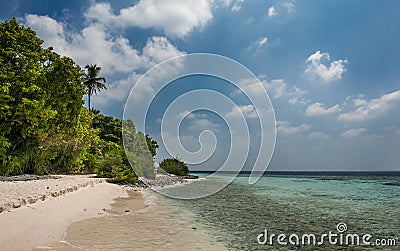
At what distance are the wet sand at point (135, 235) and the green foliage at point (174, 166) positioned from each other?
43704 millimetres

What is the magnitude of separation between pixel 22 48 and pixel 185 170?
41.6 meters

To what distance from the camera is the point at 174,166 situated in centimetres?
5512

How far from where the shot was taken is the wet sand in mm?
6422

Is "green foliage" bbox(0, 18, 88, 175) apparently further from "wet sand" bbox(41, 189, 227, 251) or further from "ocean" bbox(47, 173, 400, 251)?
"wet sand" bbox(41, 189, 227, 251)

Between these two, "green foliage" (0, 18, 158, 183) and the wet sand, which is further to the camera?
"green foliage" (0, 18, 158, 183)

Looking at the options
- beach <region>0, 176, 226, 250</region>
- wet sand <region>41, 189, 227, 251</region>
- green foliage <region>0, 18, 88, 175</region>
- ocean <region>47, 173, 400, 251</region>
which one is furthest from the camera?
green foliage <region>0, 18, 88, 175</region>

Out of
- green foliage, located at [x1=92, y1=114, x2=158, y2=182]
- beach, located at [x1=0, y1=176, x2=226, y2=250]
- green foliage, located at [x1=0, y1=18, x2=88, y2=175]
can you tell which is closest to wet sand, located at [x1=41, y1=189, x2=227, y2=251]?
beach, located at [x1=0, y1=176, x2=226, y2=250]

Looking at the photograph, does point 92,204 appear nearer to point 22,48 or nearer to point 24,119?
point 24,119

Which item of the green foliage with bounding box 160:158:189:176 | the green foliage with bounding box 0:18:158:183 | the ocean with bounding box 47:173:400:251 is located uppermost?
the green foliage with bounding box 0:18:158:183

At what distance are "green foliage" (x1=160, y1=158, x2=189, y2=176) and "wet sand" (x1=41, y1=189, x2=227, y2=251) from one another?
43704 millimetres

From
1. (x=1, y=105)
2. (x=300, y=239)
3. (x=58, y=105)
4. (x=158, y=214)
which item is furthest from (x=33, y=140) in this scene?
(x=300, y=239)

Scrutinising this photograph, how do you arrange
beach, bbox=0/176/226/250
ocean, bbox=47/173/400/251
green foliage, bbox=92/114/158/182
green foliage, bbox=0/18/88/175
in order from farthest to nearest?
green foliage, bbox=92/114/158/182, green foliage, bbox=0/18/88/175, ocean, bbox=47/173/400/251, beach, bbox=0/176/226/250

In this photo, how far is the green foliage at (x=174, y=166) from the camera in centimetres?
5409

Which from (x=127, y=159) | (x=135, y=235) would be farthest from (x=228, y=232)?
(x=127, y=159)
